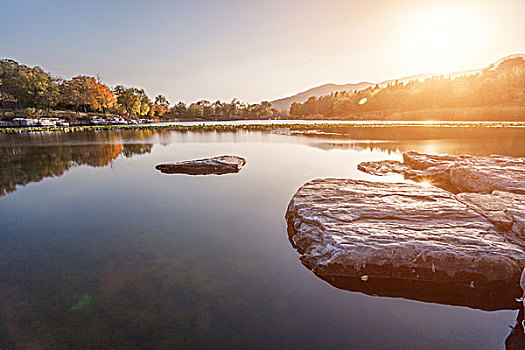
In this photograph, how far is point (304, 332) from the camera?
362cm

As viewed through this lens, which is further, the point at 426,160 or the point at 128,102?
the point at 128,102

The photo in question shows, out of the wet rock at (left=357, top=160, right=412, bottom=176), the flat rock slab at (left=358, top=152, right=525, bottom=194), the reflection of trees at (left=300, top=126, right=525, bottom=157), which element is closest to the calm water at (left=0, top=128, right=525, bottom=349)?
the flat rock slab at (left=358, top=152, right=525, bottom=194)

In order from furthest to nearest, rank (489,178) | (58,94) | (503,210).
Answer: (58,94)
(489,178)
(503,210)

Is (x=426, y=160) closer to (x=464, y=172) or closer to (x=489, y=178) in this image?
(x=464, y=172)

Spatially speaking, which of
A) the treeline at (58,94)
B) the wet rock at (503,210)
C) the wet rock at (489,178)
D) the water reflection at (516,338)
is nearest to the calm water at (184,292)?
the water reflection at (516,338)

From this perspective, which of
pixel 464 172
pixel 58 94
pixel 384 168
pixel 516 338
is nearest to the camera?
pixel 516 338

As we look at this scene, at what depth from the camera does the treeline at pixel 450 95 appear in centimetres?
8956

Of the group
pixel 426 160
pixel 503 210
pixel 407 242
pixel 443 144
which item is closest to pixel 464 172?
pixel 426 160

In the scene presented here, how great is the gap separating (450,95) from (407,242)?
13374 cm

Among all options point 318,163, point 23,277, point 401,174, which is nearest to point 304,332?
point 23,277

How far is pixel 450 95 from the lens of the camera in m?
106

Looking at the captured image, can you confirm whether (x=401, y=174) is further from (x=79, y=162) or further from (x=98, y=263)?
(x=79, y=162)

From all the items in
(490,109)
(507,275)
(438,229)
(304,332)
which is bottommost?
(304,332)

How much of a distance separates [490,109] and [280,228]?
10274 cm
